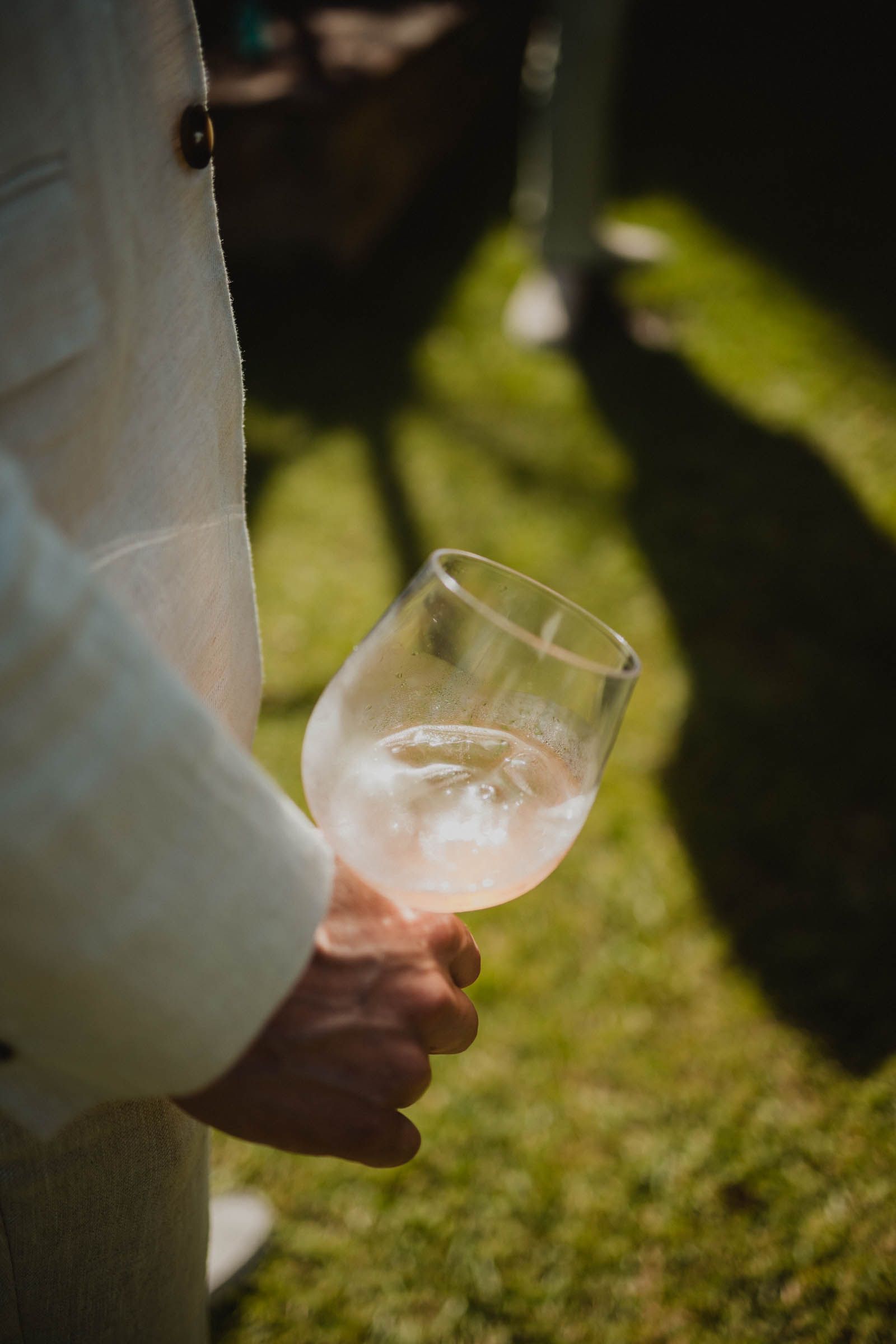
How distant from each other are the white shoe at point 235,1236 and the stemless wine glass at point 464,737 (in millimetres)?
1133

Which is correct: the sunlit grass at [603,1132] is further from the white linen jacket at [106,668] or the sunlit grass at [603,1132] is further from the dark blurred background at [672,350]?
the white linen jacket at [106,668]

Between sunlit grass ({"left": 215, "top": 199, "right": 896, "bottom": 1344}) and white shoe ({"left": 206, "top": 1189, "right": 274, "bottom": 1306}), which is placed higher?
white shoe ({"left": 206, "top": 1189, "right": 274, "bottom": 1306})

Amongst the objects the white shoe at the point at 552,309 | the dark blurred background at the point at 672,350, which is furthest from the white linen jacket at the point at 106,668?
the white shoe at the point at 552,309

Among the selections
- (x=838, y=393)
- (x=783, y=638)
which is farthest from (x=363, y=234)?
(x=783, y=638)

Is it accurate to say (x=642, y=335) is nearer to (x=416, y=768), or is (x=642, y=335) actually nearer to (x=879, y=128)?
(x=879, y=128)

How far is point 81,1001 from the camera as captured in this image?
646mm

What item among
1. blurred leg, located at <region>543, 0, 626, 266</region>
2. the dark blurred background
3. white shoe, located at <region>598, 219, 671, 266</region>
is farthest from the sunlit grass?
white shoe, located at <region>598, 219, 671, 266</region>

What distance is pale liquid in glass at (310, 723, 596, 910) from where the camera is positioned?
0.82 metres

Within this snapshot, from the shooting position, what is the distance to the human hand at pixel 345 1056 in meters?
0.70

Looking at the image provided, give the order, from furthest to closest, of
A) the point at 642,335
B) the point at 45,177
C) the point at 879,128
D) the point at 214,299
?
the point at 879,128 < the point at 642,335 < the point at 214,299 < the point at 45,177

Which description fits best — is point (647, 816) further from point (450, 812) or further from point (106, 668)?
point (106, 668)

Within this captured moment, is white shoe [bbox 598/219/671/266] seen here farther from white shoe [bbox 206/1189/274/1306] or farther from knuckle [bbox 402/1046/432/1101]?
knuckle [bbox 402/1046/432/1101]

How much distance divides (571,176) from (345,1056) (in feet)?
14.2

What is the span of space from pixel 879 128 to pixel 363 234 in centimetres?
353
